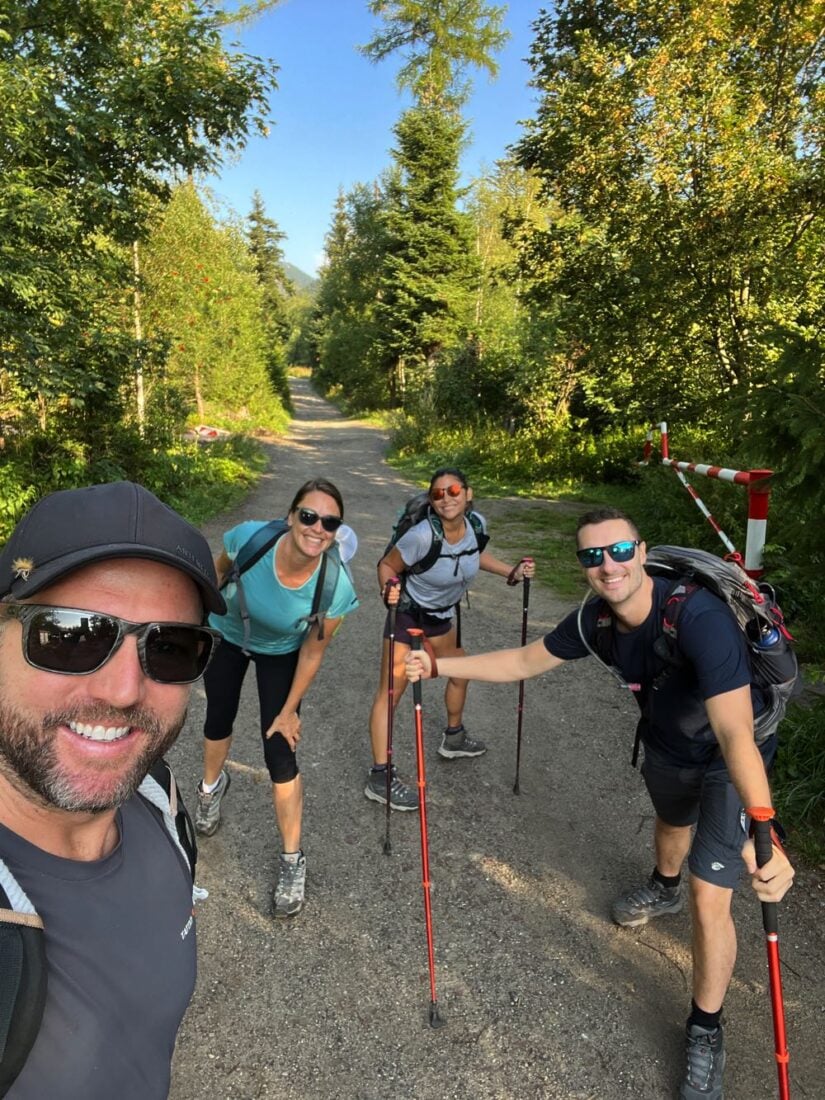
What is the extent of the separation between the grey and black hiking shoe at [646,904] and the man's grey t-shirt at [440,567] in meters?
1.86

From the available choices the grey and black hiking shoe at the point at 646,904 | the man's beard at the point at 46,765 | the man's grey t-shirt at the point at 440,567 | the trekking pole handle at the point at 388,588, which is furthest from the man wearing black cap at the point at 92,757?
the man's grey t-shirt at the point at 440,567

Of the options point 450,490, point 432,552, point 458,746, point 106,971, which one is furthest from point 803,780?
point 106,971

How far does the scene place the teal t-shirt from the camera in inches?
120

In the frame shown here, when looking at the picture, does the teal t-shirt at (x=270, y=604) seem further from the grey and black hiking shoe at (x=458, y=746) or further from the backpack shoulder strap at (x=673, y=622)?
the grey and black hiking shoe at (x=458, y=746)

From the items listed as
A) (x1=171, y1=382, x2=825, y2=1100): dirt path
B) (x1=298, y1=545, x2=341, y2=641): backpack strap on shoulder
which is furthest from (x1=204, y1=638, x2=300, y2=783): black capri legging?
(x1=171, y1=382, x2=825, y2=1100): dirt path

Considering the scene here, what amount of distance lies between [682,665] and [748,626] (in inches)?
10.7

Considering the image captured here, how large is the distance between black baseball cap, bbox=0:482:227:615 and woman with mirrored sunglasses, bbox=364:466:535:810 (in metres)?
2.54

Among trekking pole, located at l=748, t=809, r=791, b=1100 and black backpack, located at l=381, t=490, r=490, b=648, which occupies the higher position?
black backpack, located at l=381, t=490, r=490, b=648

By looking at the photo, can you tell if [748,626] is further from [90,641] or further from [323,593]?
[90,641]

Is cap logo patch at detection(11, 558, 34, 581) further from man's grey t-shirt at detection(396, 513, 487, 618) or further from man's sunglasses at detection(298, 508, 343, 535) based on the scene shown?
man's grey t-shirt at detection(396, 513, 487, 618)

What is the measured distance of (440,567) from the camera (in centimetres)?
395

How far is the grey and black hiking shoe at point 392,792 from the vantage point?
3910 millimetres

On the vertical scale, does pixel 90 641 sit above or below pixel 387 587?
above

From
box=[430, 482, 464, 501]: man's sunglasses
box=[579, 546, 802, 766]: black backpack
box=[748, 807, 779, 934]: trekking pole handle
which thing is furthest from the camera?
box=[430, 482, 464, 501]: man's sunglasses
